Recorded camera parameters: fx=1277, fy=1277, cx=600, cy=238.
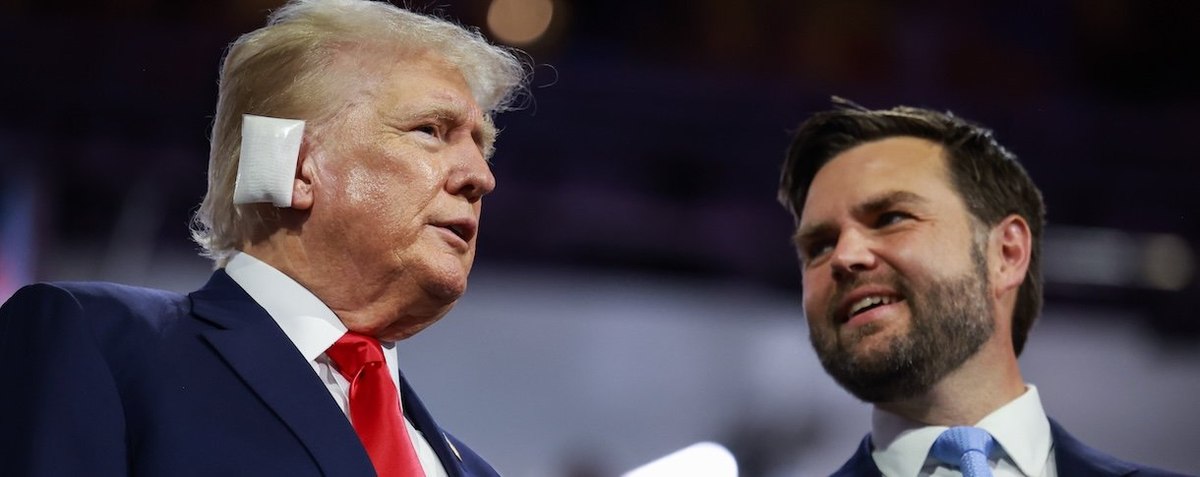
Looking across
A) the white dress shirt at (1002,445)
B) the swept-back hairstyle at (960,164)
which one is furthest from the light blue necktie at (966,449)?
the swept-back hairstyle at (960,164)

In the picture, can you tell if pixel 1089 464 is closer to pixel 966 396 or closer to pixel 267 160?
pixel 966 396

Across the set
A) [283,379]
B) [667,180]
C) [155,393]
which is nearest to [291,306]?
[283,379]

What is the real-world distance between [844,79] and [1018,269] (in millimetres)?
2506

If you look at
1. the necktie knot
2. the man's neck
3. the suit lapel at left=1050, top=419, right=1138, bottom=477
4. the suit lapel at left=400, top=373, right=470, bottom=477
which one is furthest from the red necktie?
the suit lapel at left=1050, top=419, right=1138, bottom=477

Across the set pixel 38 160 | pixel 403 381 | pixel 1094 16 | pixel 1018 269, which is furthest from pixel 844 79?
pixel 403 381

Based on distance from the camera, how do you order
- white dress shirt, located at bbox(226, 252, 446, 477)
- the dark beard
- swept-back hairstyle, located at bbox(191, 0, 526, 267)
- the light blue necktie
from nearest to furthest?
white dress shirt, located at bbox(226, 252, 446, 477), swept-back hairstyle, located at bbox(191, 0, 526, 267), the light blue necktie, the dark beard

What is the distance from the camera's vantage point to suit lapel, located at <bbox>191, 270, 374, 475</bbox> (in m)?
1.64

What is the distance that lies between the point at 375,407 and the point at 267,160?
Result: 1.33 ft

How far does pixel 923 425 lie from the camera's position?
245cm

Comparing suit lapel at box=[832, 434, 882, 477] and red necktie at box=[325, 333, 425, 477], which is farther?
suit lapel at box=[832, 434, 882, 477]

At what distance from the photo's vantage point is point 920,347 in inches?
93.8

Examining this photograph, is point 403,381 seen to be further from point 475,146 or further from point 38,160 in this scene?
point 38,160

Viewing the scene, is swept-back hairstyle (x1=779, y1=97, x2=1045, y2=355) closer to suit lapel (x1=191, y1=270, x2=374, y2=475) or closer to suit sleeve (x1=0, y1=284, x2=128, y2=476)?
suit lapel (x1=191, y1=270, x2=374, y2=475)

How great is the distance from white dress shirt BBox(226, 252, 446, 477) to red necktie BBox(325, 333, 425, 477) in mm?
18
